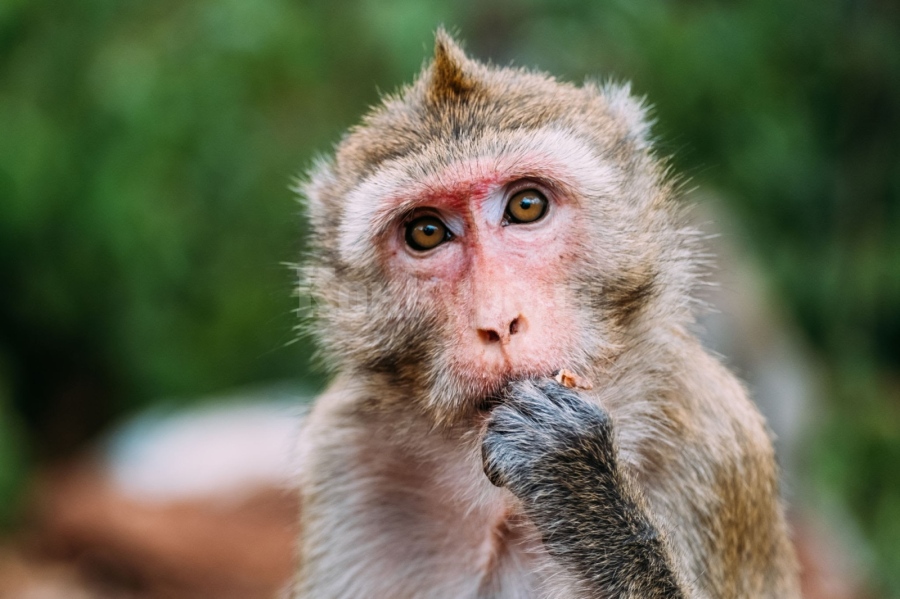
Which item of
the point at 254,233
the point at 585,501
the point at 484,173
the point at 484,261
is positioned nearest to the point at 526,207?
the point at 484,173

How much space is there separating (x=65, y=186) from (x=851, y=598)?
5538mm

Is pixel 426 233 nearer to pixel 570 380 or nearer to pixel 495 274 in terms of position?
pixel 495 274

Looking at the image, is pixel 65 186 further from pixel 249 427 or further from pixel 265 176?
pixel 249 427

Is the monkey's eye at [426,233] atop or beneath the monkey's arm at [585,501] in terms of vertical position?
atop

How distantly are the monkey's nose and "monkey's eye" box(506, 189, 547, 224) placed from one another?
1.24 feet

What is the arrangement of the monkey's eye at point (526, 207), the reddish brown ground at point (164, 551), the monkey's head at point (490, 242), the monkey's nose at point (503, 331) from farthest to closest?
the reddish brown ground at point (164, 551)
the monkey's eye at point (526, 207)
the monkey's head at point (490, 242)
the monkey's nose at point (503, 331)

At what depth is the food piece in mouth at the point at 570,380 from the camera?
2.59m

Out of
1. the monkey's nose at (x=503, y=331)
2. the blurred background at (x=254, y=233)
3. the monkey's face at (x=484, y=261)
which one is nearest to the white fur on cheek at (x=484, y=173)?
the monkey's face at (x=484, y=261)

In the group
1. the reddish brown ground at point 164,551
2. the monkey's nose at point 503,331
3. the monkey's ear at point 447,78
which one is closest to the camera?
the monkey's nose at point 503,331

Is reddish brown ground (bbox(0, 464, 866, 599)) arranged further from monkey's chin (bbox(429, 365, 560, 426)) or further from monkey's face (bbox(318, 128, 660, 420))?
monkey's chin (bbox(429, 365, 560, 426))

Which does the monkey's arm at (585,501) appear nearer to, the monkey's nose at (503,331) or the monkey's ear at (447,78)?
the monkey's nose at (503,331)

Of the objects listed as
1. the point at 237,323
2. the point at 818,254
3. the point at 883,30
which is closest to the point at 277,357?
the point at 237,323

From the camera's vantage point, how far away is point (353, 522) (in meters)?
3.24

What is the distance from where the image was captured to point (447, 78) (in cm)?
309
